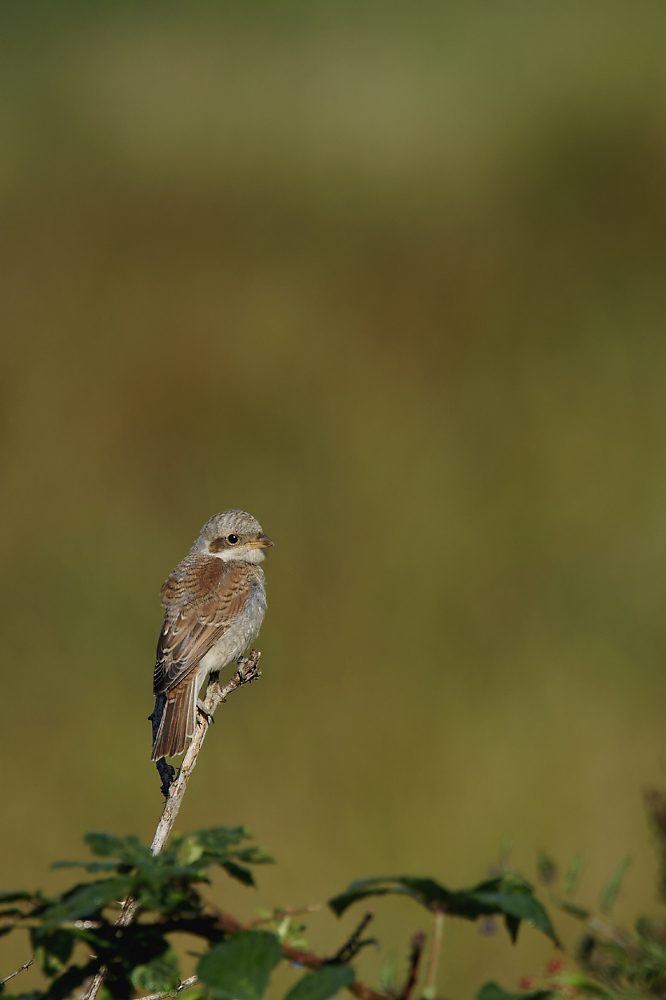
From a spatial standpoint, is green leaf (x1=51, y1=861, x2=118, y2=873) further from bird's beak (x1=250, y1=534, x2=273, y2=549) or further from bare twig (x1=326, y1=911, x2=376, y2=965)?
bird's beak (x1=250, y1=534, x2=273, y2=549)

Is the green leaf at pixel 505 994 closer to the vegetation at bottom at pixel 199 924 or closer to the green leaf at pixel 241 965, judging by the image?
the vegetation at bottom at pixel 199 924

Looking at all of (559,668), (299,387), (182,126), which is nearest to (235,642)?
(559,668)

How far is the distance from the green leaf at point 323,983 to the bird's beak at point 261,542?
2798 mm

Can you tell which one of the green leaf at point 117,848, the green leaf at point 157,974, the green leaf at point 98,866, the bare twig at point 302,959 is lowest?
the green leaf at point 157,974

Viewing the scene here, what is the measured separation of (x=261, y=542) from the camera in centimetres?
363

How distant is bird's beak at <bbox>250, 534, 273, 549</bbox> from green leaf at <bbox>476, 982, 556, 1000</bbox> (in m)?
2.79

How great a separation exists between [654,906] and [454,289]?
235 inches

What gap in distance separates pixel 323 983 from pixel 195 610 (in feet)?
8.40

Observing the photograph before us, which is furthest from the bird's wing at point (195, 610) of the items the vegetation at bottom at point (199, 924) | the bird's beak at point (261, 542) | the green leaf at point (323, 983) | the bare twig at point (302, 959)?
the green leaf at point (323, 983)

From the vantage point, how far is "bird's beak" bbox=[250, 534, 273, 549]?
362cm

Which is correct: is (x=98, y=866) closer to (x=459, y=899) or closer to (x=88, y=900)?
(x=88, y=900)

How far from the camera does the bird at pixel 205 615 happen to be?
120 inches

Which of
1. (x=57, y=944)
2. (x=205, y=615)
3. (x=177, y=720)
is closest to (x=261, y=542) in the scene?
(x=205, y=615)

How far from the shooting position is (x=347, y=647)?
Result: 17.5 ft
